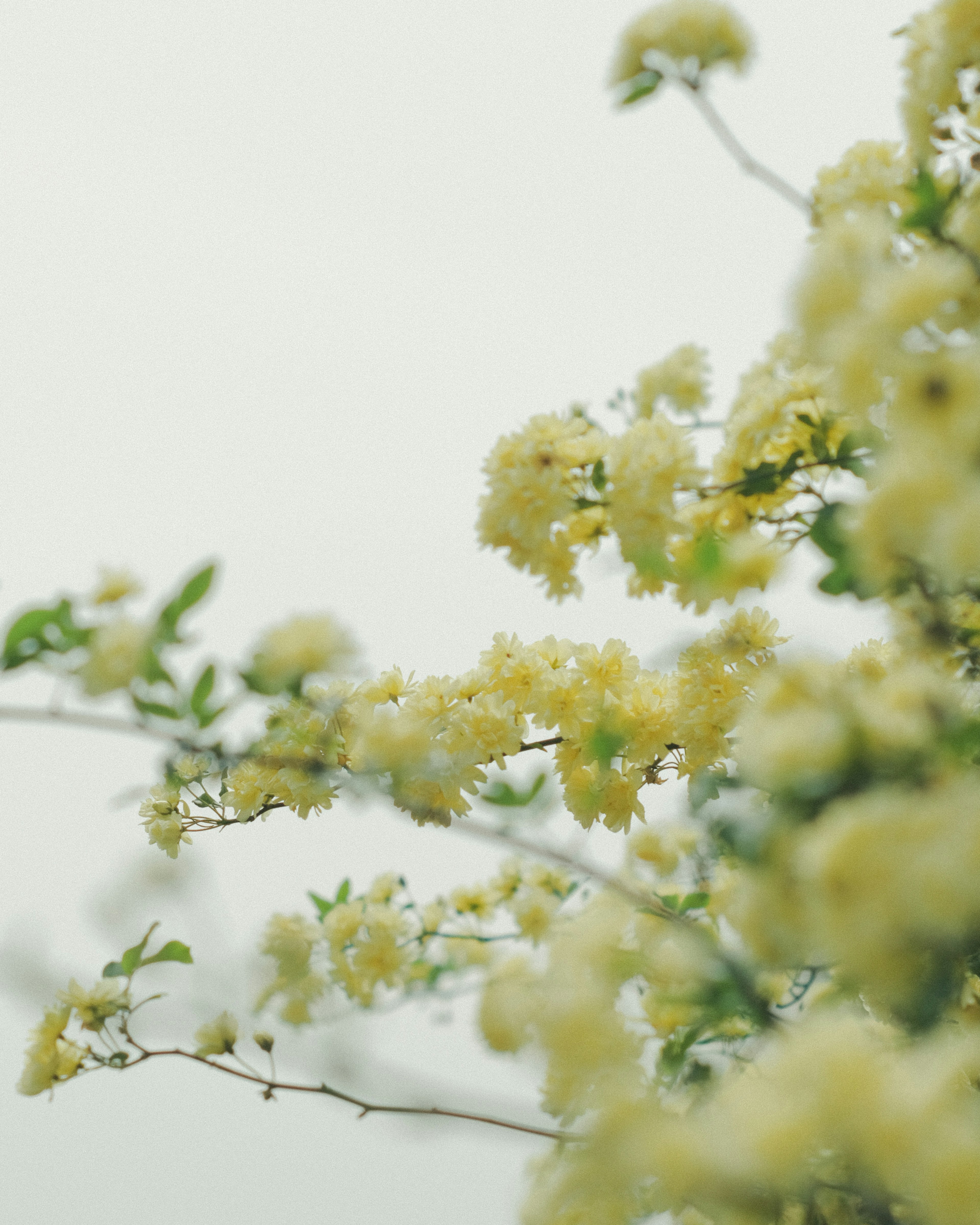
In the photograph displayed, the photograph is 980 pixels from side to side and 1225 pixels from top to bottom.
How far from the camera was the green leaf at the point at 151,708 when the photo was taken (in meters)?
0.50

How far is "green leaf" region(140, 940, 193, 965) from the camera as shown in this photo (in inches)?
28.0

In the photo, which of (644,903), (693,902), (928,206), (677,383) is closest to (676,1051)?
(693,902)

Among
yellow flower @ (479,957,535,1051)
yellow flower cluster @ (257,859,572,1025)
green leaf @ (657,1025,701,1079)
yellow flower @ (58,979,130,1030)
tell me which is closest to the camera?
yellow flower @ (479,957,535,1051)

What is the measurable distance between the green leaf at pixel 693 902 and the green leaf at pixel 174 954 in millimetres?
455

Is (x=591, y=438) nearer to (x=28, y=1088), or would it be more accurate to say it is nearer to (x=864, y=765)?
(x=864, y=765)

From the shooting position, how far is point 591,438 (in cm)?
63

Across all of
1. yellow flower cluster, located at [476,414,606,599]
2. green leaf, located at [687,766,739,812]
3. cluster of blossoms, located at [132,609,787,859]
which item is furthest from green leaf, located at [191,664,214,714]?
green leaf, located at [687,766,739,812]

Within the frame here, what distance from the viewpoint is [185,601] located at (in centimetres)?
49

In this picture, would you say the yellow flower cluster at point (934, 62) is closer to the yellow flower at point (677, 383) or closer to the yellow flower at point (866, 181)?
the yellow flower at point (866, 181)

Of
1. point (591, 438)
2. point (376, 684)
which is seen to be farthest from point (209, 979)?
point (591, 438)

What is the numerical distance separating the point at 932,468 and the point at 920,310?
78mm

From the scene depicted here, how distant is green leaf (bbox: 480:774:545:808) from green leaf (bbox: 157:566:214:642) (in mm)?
227

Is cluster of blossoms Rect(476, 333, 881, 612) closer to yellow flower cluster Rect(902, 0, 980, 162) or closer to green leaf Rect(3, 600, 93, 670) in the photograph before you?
yellow flower cluster Rect(902, 0, 980, 162)

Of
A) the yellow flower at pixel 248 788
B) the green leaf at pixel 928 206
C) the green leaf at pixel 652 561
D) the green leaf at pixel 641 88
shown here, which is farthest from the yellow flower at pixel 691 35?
the yellow flower at pixel 248 788
